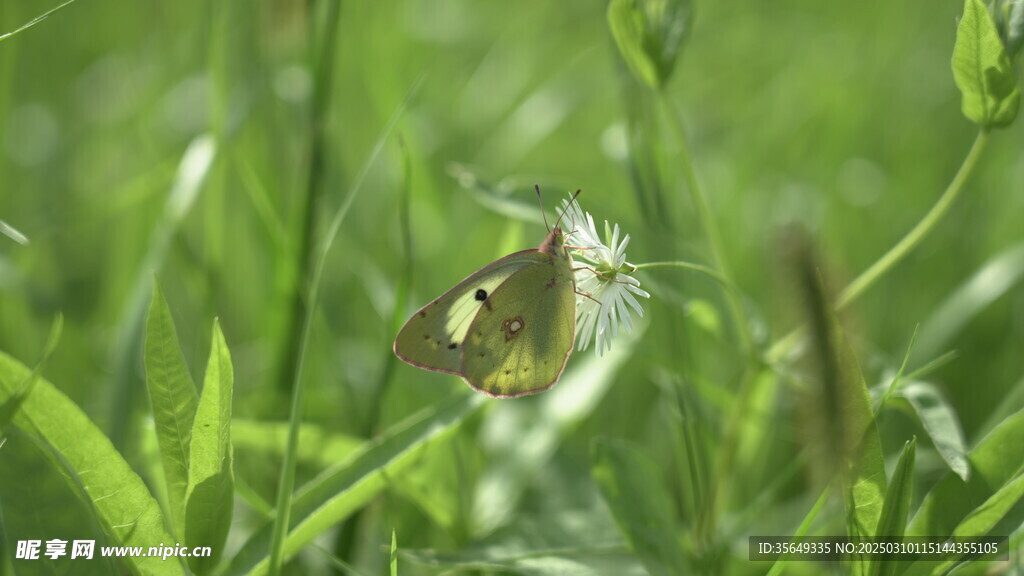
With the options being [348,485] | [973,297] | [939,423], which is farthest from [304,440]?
[973,297]

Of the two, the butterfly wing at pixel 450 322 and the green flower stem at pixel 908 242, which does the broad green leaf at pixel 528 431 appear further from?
the butterfly wing at pixel 450 322

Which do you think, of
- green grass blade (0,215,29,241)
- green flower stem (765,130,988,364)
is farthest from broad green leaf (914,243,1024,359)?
green grass blade (0,215,29,241)

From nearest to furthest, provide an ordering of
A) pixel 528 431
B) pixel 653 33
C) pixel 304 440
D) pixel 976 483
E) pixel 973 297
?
pixel 976 483 < pixel 653 33 < pixel 304 440 < pixel 528 431 < pixel 973 297

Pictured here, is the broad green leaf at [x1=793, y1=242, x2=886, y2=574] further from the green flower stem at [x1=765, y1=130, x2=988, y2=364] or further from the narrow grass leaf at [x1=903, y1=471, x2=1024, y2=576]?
the green flower stem at [x1=765, y1=130, x2=988, y2=364]

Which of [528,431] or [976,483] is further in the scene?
[528,431]

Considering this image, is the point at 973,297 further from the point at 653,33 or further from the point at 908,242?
the point at 653,33

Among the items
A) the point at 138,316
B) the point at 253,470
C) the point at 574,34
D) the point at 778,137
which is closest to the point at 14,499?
the point at 138,316

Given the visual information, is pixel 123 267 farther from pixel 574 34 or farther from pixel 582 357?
pixel 574 34
